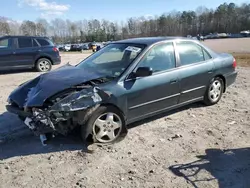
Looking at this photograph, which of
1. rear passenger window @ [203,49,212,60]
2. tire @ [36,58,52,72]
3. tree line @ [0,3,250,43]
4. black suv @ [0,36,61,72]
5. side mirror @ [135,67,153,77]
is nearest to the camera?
side mirror @ [135,67,153,77]

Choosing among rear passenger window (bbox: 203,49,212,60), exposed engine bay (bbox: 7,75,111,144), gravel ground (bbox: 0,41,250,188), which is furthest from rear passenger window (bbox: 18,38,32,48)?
rear passenger window (bbox: 203,49,212,60)

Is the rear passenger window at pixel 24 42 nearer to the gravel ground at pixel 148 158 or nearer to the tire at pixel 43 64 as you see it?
the tire at pixel 43 64

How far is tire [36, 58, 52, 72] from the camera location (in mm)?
11730

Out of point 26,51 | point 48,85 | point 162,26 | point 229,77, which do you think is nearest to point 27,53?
point 26,51

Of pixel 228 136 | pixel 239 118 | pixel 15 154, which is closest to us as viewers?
pixel 15 154

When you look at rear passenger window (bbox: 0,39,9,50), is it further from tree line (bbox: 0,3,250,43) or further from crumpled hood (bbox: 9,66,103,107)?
tree line (bbox: 0,3,250,43)

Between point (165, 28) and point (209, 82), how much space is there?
385ft

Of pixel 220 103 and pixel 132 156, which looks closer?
pixel 132 156

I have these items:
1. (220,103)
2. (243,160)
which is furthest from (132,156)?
(220,103)

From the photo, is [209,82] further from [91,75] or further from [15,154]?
[15,154]

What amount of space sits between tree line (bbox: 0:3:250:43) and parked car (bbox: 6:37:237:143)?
84.7 meters

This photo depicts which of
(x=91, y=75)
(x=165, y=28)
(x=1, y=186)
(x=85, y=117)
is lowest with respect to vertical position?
(x=1, y=186)

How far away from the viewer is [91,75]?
4.40 metres

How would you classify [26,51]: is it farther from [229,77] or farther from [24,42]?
[229,77]
